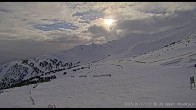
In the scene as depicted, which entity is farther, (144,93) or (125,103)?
(144,93)

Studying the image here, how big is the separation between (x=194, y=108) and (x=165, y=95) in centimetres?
408

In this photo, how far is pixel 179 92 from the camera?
17.8 m

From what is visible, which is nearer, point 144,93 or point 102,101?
point 102,101

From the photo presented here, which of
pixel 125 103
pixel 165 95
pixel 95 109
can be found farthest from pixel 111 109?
pixel 165 95

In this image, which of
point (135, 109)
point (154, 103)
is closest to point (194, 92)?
point (154, 103)

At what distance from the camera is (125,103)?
1492cm

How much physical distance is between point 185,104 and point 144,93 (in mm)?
4326

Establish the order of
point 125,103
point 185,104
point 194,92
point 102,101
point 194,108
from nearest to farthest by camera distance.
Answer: point 194,108, point 185,104, point 125,103, point 102,101, point 194,92

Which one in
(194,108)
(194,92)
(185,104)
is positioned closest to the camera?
(194,108)

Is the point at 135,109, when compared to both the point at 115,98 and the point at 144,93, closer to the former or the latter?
the point at 115,98

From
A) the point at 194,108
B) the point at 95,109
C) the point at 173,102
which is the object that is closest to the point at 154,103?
the point at 173,102

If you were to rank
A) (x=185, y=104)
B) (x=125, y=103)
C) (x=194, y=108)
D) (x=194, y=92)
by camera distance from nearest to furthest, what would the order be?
1. (x=194, y=108)
2. (x=185, y=104)
3. (x=125, y=103)
4. (x=194, y=92)

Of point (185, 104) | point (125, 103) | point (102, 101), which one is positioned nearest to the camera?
point (185, 104)

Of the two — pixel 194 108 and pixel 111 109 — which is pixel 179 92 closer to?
pixel 194 108
